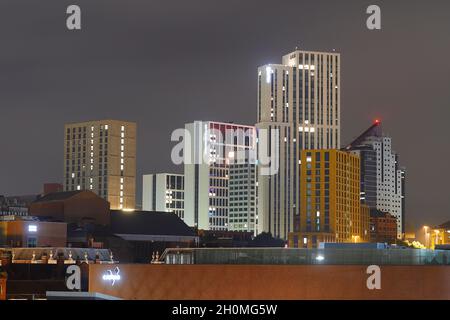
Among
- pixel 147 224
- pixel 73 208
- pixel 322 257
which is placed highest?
pixel 73 208

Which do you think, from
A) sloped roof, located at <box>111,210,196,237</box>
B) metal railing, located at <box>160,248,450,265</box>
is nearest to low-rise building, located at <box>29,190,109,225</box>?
sloped roof, located at <box>111,210,196,237</box>

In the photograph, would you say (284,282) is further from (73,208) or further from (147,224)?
(147,224)

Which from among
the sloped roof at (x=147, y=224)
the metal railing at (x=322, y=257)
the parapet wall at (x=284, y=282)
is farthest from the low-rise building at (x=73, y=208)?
the parapet wall at (x=284, y=282)

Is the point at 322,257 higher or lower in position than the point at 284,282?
higher

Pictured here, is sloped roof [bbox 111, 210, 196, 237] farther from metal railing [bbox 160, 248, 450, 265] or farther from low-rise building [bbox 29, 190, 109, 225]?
metal railing [bbox 160, 248, 450, 265]

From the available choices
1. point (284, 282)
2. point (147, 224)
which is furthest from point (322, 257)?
point (147, 224)

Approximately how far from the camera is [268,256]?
70.4 m


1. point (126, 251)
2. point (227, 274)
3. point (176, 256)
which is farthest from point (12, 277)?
point (126, 251)

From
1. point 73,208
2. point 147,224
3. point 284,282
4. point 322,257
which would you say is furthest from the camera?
point 147,224

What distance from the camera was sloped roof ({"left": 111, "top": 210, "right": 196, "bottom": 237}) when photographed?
168250 mm

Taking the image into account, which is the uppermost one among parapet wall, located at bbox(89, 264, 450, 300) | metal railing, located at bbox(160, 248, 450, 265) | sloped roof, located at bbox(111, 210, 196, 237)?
sloped roof, located at bbox(111, 210, 196, 237)

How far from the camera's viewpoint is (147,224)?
567 ft
